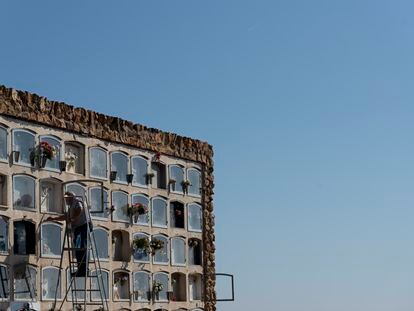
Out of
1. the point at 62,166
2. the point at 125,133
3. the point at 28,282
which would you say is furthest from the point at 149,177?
the point at 28,282

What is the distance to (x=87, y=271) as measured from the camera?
77.2 ft

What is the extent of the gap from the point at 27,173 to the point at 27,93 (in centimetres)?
181

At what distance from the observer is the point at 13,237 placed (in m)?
22.5

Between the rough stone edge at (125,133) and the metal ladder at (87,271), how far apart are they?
194cm

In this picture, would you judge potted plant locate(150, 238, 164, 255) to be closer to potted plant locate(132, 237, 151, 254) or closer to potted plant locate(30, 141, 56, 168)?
potted plant locate(132, 237, 151, 254)

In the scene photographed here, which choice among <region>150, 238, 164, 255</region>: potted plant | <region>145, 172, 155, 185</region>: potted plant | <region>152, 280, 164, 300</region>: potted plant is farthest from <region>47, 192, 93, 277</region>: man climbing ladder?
<region>145, 172, 155, 185</region>: potted plant

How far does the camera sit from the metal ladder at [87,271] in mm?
23438

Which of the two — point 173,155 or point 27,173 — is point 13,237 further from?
point 173,155

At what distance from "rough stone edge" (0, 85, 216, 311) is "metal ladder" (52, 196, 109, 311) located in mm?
1937

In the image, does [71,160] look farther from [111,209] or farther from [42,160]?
[111,209]

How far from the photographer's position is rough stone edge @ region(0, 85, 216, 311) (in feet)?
75.9

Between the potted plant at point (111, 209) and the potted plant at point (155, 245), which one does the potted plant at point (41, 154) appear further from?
the potted plant at point (155, 245)

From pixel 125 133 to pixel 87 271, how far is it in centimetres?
429

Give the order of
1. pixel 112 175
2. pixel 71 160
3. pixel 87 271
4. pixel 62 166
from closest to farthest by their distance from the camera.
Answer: pixel 87 271
pixel 62 166
pixel 71 160
pixel 112 175
